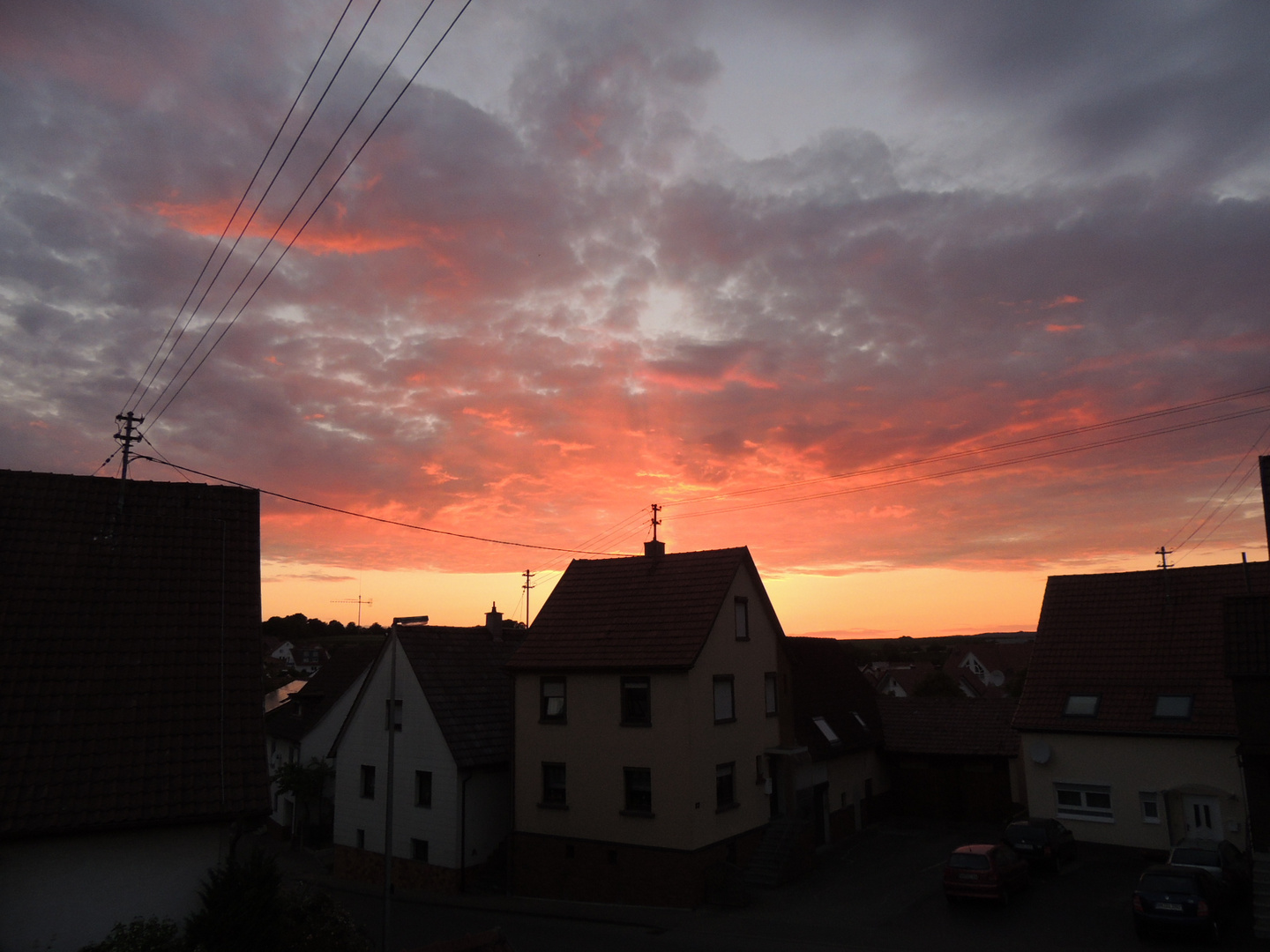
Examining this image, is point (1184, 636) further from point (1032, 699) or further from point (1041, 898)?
point (1041, 898)

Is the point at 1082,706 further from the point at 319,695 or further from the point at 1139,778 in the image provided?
the point at 319,695

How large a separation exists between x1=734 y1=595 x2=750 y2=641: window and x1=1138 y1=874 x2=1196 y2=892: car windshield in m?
13.8

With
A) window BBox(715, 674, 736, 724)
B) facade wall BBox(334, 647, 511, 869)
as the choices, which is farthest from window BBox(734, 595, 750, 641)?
facade wall BBox(334, 647, 511, 869)

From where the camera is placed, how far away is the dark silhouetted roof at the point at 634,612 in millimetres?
28266

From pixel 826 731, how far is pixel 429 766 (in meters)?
16.3

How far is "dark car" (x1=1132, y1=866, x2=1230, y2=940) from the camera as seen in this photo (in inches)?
782

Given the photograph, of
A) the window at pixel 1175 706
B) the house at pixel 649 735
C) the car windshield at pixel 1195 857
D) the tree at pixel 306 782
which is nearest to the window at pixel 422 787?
the house at pixel 649 735

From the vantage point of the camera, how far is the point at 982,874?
933 inches

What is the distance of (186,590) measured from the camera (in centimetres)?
1711

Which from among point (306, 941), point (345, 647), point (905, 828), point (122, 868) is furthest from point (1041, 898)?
point (345, 647)

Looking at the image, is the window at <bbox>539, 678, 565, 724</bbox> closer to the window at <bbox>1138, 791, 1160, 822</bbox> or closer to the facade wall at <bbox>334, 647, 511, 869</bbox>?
the facade wall at <bbox>334, 647, 511, 869</bbox>

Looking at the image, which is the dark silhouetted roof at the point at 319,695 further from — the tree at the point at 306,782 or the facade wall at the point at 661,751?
the facade wall at the point at 661,751

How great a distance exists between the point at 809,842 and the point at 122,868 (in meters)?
23.2

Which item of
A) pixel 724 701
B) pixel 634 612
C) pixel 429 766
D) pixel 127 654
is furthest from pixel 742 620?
pixel 127 654
